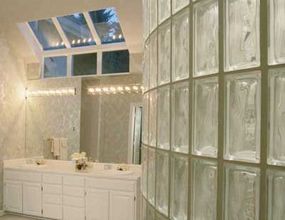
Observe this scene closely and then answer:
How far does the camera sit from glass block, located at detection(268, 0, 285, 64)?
79 cm

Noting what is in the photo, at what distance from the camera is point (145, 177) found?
1.41 metres

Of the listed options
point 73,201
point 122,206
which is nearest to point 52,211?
point 73,201

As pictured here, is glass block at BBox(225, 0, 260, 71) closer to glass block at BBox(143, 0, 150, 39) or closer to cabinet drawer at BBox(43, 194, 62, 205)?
glass block at BBox(143, 0, 150, 39)

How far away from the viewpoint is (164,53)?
1199 mm

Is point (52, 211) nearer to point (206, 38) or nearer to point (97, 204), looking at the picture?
point (97, 204)

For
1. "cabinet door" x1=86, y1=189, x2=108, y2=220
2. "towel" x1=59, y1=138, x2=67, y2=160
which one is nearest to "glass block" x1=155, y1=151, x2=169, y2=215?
"cabinet door" x1=86, y1=189, x2=108, y2=220

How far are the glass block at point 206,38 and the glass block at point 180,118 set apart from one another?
8cm

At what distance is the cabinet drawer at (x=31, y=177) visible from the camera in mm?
5105

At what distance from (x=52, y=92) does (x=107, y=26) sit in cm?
153

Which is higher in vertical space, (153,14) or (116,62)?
(116,62)

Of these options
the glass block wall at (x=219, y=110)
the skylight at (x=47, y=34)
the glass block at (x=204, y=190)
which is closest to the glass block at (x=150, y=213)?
the glass block wall at (x=219, y=110)

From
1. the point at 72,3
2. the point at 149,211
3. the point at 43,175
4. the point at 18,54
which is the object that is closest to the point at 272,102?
the point at 149,211

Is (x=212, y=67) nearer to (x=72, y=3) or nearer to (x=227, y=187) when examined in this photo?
(x=227, y=187)

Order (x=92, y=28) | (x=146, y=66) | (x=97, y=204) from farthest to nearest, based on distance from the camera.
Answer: (x=92, y=28) < (x=97, y=204) < (x=146, y=66)
